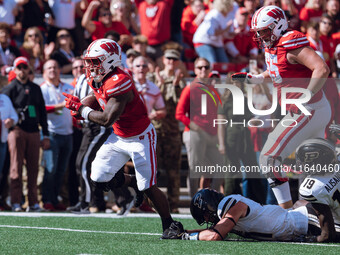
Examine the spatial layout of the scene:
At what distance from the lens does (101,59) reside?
259 inches

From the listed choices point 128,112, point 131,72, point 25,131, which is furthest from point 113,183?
point 131,72

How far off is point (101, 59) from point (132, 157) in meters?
0.95

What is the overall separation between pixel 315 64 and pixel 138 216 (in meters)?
3.22

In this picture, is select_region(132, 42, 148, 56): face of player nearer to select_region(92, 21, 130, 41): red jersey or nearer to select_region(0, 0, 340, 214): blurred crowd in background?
select_region(0, 0, 340, 214): blurred crowd in background

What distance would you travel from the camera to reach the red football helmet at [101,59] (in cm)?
659

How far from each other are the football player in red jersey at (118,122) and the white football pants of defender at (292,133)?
117cm

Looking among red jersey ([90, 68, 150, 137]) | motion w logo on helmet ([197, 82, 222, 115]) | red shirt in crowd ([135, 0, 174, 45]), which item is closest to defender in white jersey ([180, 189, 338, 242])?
red jersey ([90, 68, 150, 137])

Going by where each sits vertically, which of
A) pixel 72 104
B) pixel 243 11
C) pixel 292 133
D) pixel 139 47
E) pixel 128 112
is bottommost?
pixel 292 133

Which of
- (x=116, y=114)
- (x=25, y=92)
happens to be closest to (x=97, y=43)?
(x=116, y=114)

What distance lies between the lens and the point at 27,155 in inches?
375

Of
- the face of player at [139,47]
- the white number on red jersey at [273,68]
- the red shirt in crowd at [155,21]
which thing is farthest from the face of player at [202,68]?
the white number on red jersey at [273,68]

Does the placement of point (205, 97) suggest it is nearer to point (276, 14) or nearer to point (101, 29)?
point (101, 29)

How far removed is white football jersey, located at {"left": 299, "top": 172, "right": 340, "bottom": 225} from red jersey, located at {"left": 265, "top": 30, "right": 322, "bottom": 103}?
1.12m

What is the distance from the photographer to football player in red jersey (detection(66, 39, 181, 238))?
20.9 ft
